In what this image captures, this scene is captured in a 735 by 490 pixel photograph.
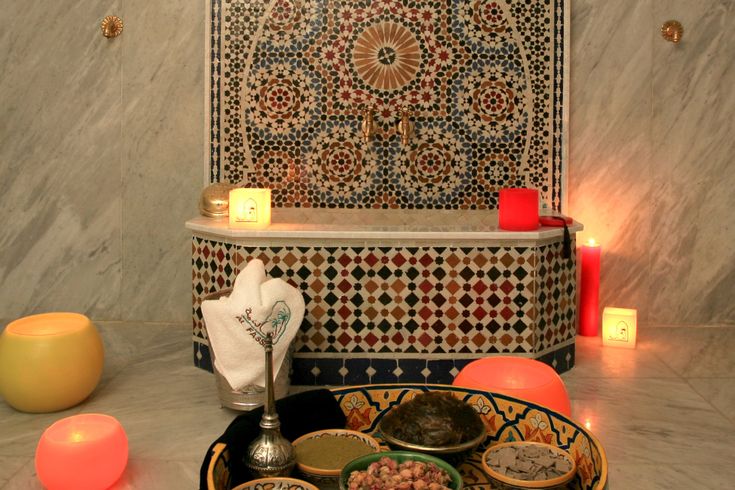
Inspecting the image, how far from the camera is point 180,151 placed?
4121 mm

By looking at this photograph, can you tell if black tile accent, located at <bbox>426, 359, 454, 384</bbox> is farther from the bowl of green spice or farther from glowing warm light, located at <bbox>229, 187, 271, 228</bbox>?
the bowl of green spice

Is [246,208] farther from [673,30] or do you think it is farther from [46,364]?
[673,30]

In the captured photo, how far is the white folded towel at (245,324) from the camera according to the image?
9.17 ft

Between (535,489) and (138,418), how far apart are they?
1.90m

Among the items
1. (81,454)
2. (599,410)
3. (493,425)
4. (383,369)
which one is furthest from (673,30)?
(81,454)

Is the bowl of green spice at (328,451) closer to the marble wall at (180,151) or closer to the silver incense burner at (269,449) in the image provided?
the silver incense burner at (269,449)

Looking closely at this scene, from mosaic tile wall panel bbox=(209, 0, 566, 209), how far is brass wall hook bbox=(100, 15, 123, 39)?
0.47 meters

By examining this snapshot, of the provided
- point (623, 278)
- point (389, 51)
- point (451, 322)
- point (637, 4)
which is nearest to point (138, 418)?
point (451, 322)

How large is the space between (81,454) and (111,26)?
249 cm

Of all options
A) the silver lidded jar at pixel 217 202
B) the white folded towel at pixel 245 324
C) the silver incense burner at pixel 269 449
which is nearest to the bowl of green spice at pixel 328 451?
the silver incense burner at pixel 269 449

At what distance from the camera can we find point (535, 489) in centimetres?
136

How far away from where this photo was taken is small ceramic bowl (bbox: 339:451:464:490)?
133 centimetres

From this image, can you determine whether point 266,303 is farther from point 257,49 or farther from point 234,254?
point 257,49

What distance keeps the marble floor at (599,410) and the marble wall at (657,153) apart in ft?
0.94
